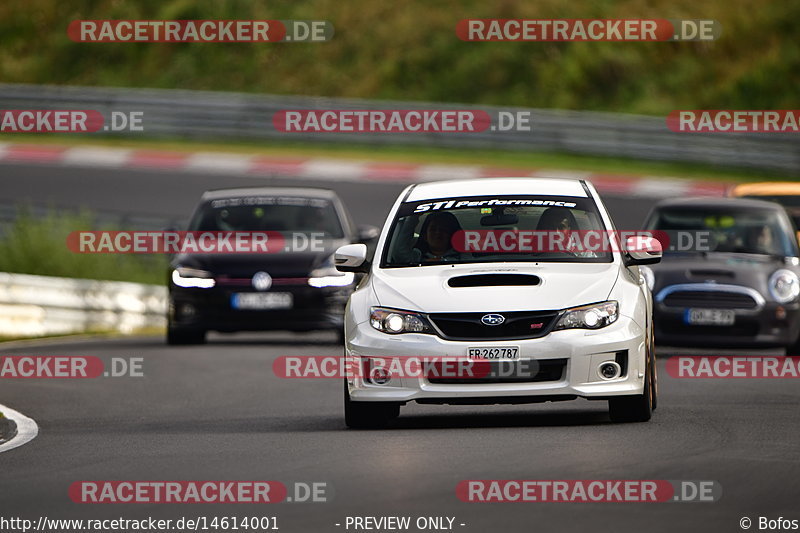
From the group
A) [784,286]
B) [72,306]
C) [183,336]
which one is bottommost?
[72,306]

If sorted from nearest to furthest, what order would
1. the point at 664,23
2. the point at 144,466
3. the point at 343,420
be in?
the point at 144,466 → the point at 343,420 → the point at 664,23

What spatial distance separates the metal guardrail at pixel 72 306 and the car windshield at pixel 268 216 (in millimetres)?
3568

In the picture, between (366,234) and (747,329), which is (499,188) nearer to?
(747,329)

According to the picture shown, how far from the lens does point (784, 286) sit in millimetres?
16406

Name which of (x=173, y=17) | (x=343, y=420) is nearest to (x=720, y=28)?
(x=173, y=17)

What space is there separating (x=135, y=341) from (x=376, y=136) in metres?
16.4

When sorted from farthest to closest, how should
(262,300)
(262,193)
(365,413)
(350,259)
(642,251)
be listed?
(262,193) < (262,300) < (350,259) < (642,251) < (365,413)

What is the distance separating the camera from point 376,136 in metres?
36.0

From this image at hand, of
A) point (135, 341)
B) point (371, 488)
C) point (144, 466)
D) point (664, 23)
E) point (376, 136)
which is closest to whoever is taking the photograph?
point (371, 488)

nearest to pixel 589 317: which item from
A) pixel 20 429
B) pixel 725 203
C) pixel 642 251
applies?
pixel 642 251

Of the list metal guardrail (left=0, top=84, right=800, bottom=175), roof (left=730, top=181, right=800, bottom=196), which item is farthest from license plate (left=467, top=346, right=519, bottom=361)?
metal guardrail (left=0, top=84, right=800, bottom=175)

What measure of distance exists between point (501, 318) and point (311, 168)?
74.8 ft

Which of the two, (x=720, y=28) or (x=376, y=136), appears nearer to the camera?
(x=376, y=136)

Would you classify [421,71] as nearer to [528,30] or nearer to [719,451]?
[528,30]
